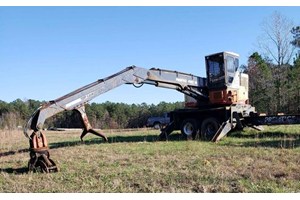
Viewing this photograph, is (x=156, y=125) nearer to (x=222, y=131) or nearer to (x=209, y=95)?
(x=209, y=95)

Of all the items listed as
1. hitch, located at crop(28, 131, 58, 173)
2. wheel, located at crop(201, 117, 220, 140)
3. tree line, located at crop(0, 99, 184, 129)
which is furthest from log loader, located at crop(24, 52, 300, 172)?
tree line, located at crop(0, 99, 184, 129)

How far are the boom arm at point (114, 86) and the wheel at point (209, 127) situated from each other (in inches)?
55.1

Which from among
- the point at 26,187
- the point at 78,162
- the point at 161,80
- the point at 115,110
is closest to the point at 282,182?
the point at 26,187

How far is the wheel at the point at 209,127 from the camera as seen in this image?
15825mm

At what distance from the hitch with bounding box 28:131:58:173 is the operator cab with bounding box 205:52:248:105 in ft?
29.6

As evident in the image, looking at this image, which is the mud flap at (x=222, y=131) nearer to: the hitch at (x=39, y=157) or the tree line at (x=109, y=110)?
the hitch at (x=39, y=157)

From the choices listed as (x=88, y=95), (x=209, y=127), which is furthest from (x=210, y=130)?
(x=88, y=95)

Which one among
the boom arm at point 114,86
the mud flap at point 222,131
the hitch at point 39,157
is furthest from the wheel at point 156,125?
the hitch at point 39,157

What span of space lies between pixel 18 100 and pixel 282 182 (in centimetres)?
7777

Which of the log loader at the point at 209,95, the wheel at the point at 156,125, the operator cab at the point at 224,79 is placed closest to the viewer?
the log loader at the point at 209,95

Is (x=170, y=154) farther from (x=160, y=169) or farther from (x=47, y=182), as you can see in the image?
(x=47, y=182)

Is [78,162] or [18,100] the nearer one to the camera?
[78,162]

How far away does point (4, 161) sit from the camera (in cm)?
1106

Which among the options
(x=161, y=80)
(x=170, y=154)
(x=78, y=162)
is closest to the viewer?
(x=78, y=162)
